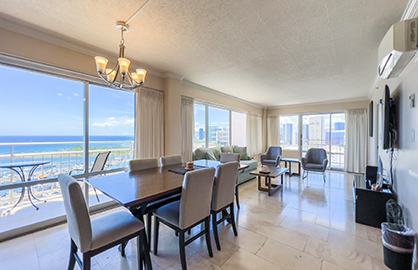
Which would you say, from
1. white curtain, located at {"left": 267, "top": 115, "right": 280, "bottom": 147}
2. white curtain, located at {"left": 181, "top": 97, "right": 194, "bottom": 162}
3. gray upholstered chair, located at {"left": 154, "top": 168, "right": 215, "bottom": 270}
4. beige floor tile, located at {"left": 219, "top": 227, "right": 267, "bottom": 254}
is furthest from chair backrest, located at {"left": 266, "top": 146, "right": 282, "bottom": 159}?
gray upholstered chair, located at {"left": 154, "top": 168, "right": 215, "bottom": 270}

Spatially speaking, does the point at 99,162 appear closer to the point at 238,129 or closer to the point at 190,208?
the point at 190,208

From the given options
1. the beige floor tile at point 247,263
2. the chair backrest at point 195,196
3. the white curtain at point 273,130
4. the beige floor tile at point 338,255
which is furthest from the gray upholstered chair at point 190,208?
the white curtain at point 273,130

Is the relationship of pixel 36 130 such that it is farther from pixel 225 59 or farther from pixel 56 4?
pixel 225 59

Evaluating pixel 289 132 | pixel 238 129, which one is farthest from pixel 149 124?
pixel 289 132

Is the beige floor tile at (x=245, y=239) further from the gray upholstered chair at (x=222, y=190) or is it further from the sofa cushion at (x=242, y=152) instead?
the sofa cushion at (x=242, y=152)

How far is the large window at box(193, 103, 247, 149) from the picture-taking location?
196 inches

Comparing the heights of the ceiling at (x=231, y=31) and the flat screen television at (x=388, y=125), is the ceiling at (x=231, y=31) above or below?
above

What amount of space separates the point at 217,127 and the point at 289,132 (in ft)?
12.8

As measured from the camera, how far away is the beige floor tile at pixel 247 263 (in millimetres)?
1692

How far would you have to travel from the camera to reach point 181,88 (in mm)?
4215

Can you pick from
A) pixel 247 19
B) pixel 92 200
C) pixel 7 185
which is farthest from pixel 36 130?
pixel 247 19

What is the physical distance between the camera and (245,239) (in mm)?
2152

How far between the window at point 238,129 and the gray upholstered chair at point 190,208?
4418mm

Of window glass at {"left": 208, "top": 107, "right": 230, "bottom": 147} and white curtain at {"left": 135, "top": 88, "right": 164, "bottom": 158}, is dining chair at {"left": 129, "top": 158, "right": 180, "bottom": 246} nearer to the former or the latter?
white curtain at {"left": 135, "top": 88, "right": 164, "bottom": 158}
